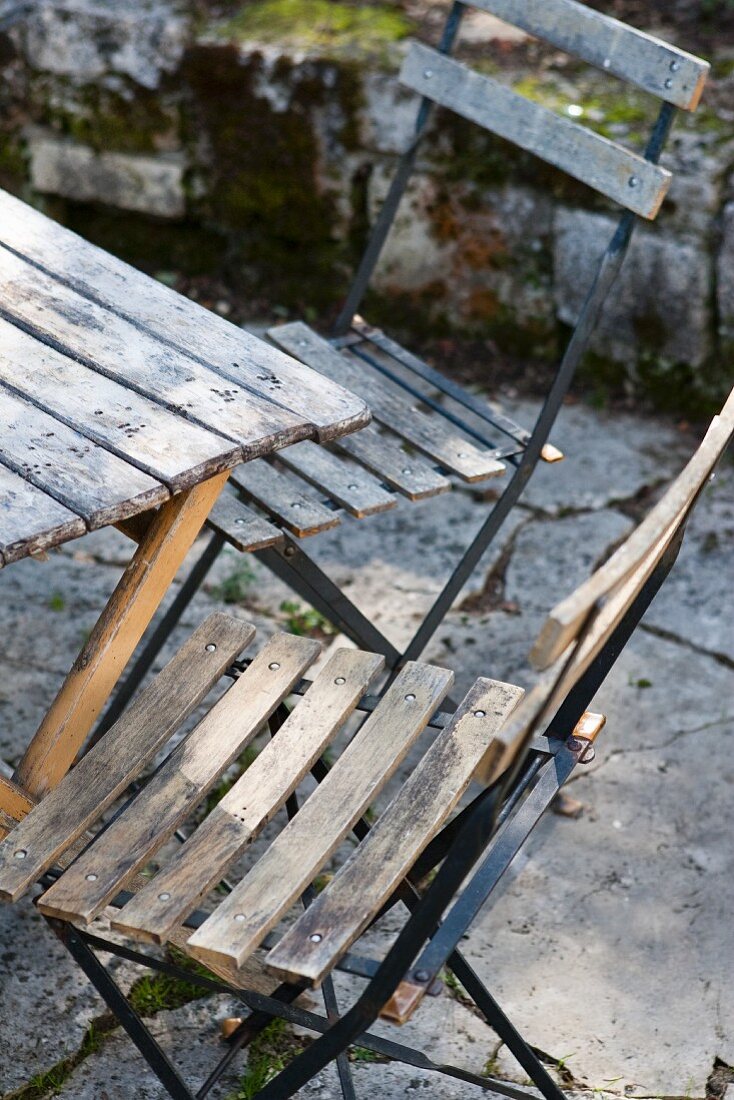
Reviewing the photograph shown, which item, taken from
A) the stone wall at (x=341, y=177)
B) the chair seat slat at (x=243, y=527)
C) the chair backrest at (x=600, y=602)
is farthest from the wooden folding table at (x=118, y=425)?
the stone wall at (x=341, y=177)

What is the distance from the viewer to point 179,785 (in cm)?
180

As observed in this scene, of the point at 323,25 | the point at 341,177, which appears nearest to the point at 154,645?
the point at 341,177

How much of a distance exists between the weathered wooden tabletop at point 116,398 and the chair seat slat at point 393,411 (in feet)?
1.86

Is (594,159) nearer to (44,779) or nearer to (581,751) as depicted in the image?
(581,751)

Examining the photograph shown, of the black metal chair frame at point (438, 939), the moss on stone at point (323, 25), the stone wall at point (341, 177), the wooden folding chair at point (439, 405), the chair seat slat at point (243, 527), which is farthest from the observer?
the moss on stone at point (323, 25)

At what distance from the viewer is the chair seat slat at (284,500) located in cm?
228

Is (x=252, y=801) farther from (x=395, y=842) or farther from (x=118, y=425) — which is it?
(x=118, y=425)

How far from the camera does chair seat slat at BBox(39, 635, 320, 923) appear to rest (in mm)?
1643

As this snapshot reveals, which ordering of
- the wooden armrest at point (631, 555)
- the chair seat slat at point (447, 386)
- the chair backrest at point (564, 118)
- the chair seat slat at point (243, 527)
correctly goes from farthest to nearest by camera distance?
the chair seat slat at point (447, 386), the chair backrest at point (564, 118), the chair seat slat at point (243, 527), the wooden armrest at point (631, 555)

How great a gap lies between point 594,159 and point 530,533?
41.8 inches

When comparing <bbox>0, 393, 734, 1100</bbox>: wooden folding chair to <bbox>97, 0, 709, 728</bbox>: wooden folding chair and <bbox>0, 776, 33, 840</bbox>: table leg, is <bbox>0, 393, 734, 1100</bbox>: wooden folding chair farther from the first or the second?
<bbox>97, 0, 709, 728</bbox>: wooden folding chair

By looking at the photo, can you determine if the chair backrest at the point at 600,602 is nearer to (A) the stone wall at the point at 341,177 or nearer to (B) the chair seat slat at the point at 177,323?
(B) the chair seat slat at the point at 177,323

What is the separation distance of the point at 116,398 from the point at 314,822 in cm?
65

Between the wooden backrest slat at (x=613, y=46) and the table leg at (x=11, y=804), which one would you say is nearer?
the table leg at (x=11, y=804)
